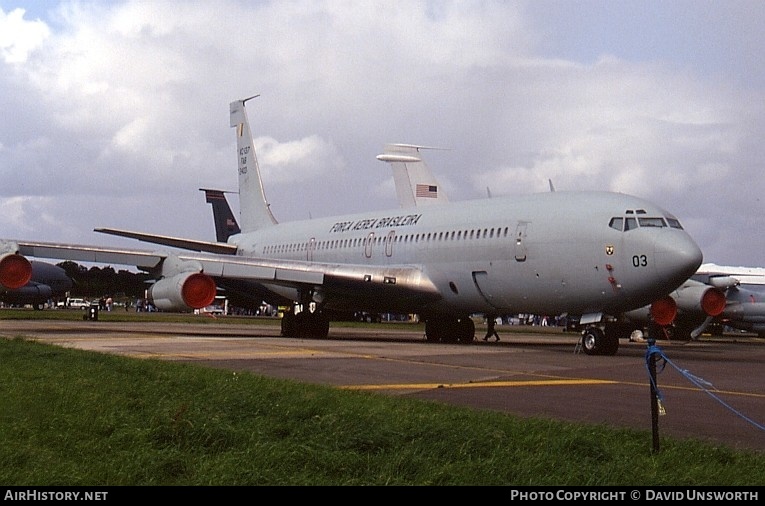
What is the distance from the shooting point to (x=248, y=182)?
38562mm

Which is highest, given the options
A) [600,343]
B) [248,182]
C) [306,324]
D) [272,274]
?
[248,182]

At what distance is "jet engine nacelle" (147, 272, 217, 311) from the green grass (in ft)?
52.2

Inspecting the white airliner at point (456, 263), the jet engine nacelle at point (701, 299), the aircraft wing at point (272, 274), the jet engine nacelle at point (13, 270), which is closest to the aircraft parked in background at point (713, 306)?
the jet engine nacelle at point (701, 299)

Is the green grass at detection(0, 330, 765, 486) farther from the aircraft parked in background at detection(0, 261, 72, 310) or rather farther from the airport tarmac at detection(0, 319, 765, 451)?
the aircraft parked in background at detection(0, 261, 72, 310)

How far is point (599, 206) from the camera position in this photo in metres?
20.8

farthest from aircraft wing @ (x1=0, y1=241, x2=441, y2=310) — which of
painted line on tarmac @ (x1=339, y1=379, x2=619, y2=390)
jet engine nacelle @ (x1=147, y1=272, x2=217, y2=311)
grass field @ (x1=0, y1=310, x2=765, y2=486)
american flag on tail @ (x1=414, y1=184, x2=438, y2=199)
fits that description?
american flag on tail @ (x1=414, y1=184, x2=438, y2=199)

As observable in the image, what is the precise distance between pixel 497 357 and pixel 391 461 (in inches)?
476

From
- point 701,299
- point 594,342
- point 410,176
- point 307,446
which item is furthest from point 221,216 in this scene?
point 307,446

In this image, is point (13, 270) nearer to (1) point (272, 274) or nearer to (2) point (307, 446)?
(1) point (272, 274)

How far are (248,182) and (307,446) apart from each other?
107ft

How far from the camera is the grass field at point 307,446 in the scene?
5891 mm

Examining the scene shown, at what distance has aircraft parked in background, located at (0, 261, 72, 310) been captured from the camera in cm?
6159

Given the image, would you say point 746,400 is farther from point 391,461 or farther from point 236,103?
point 236,103

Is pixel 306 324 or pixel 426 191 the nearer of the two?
pixel 306 324
